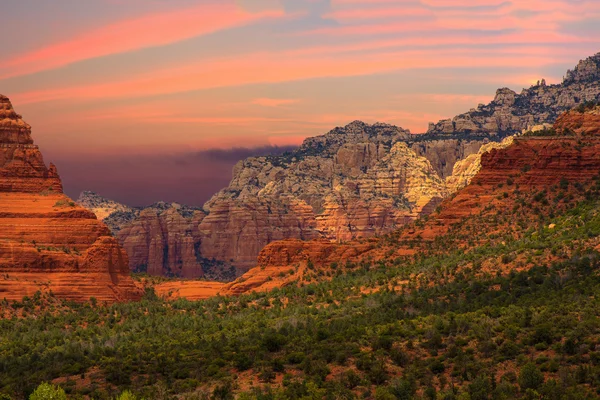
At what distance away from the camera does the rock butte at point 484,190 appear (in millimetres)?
142875

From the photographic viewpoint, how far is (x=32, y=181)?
158 meters

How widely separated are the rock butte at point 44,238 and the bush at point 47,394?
174ft

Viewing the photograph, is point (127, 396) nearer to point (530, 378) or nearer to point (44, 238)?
point (530, 378)

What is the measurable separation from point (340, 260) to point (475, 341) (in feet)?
192

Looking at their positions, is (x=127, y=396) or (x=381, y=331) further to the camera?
(x=381, y=331)

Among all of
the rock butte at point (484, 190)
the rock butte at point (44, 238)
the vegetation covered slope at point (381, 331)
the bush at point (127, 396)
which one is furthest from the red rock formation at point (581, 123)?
the bush at point (127, 396)

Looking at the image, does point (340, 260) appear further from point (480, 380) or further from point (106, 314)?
point (480, 380)

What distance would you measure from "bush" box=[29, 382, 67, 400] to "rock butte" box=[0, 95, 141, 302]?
5312 cm

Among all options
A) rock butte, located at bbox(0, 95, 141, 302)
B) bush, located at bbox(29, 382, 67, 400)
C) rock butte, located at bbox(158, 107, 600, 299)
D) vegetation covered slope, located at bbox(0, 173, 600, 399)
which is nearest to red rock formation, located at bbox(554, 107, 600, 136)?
rock butte, located at bbox(158, 107, 600, 299)

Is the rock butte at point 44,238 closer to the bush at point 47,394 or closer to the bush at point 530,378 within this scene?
the bush at point 47,394

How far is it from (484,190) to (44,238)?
2066 inches

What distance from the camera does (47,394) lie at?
86.0m

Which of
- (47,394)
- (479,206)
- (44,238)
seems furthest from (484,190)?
(47,394)

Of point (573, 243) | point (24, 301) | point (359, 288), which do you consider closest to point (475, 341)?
point (573, 243)
